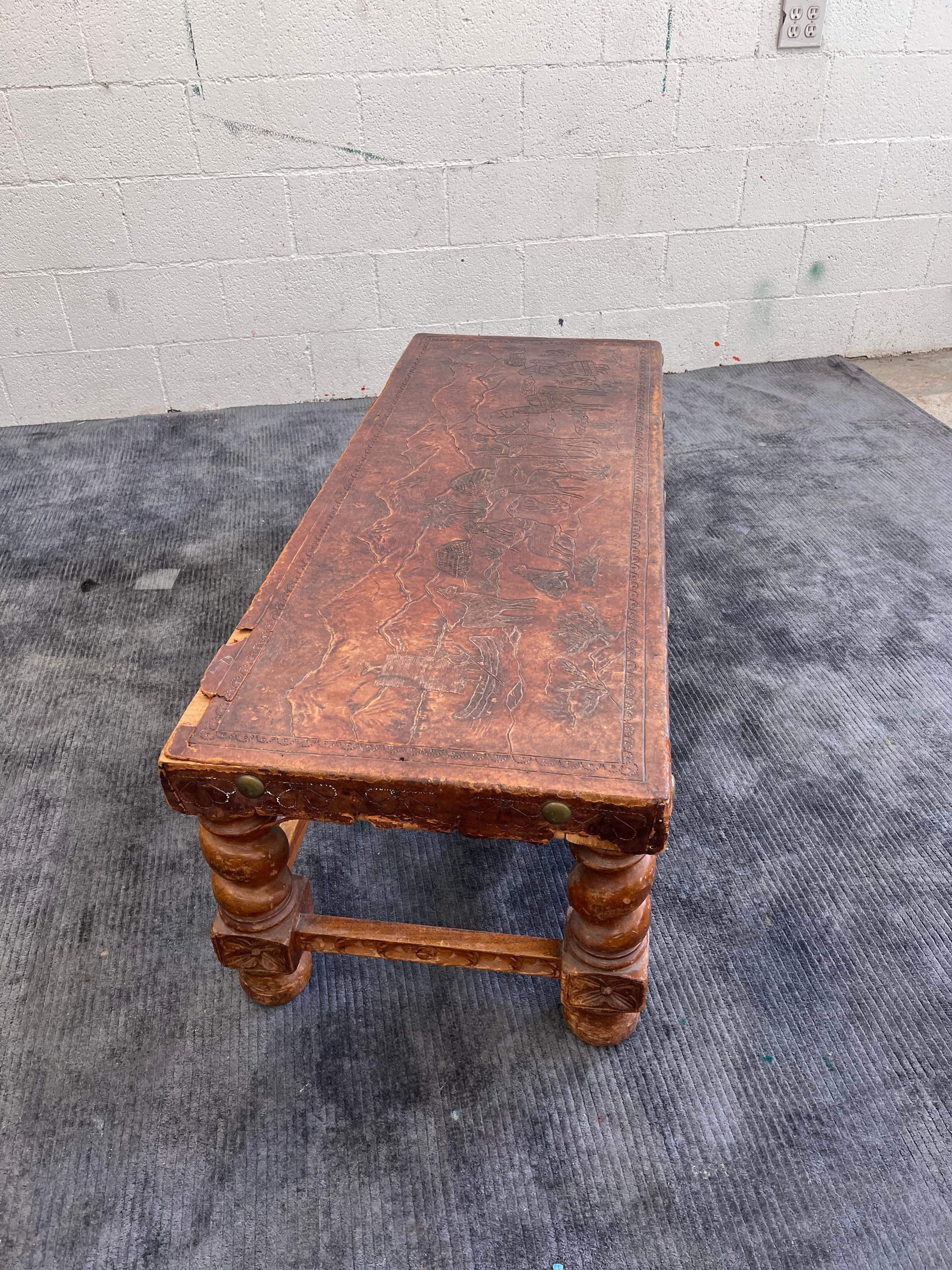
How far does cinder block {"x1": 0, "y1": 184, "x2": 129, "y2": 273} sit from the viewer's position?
2814 mm

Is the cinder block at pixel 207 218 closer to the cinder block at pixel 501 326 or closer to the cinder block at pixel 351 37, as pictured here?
the cinder block at pixel 351 37

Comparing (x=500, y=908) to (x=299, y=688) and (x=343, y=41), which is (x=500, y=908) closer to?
(x=299, y=688)

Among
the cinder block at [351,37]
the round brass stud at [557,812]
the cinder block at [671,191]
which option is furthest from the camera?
the cinder block at [671,191]

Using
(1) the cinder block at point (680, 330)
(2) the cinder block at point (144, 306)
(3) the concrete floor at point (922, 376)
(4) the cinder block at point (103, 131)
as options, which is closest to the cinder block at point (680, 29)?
(1) the cinder block at point (680, 330)

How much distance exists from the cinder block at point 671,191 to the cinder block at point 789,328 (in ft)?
1.17

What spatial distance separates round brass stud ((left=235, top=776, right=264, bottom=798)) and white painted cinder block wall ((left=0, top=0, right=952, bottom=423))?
2393 millimetres

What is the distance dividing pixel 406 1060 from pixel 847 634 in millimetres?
1402

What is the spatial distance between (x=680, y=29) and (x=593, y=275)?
75cm

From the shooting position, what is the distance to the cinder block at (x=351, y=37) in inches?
105

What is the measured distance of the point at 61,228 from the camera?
2863mm

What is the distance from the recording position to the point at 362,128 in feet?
9.35

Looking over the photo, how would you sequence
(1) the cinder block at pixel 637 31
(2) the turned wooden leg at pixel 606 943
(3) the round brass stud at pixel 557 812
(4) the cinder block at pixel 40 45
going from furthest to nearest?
(1) the cinder block at pixel 637 31, (4) the cinder block at pixel 40 45, (2) the turned wooden leg at pixel 606 943, (3) the round brass stud at pixel 557 812

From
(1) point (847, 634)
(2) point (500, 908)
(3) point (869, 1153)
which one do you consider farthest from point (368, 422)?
(3) point (869, 1153)

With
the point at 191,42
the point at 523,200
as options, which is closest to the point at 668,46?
the point at 523,200
